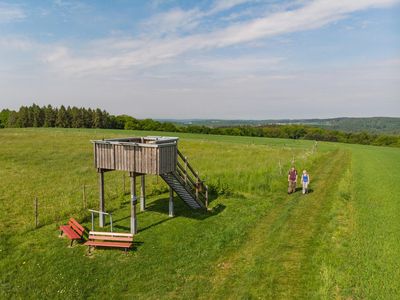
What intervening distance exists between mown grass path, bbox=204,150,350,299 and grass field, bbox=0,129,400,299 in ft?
0.16

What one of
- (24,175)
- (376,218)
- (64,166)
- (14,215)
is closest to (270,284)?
(376,218)

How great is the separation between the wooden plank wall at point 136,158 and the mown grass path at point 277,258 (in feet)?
18.6

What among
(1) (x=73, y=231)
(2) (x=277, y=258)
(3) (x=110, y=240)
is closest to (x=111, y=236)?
(3) (x=110, y=240)

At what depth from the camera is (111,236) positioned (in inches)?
582

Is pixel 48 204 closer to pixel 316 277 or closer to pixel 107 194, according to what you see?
pixel 107 194

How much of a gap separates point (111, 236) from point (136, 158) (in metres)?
4.08

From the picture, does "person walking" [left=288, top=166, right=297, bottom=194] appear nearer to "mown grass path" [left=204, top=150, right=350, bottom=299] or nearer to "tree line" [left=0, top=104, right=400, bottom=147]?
"mown grass path" [left=204, top=150, right=350, bottom=299]

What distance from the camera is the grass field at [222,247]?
36.2 feet

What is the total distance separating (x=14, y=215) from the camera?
18.8 metres

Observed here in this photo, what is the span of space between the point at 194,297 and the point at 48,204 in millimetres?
14271

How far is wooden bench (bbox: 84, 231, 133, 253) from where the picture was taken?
556 inches

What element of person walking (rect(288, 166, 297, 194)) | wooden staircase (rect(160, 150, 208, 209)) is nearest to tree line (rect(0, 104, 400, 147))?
person walking (rect(288, 166, 297, 194))

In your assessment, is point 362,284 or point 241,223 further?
point 241,223

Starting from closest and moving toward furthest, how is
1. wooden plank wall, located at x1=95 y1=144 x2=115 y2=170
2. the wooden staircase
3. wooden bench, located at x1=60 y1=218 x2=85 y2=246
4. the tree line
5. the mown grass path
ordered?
the mown grass path < wooden bench, located at x1=60 y1=218 x2=85 y2=246 < wooden plank wall, located at x1=95 y1=144 x2=115 y2=170 < the wooden staircase < the tree line
